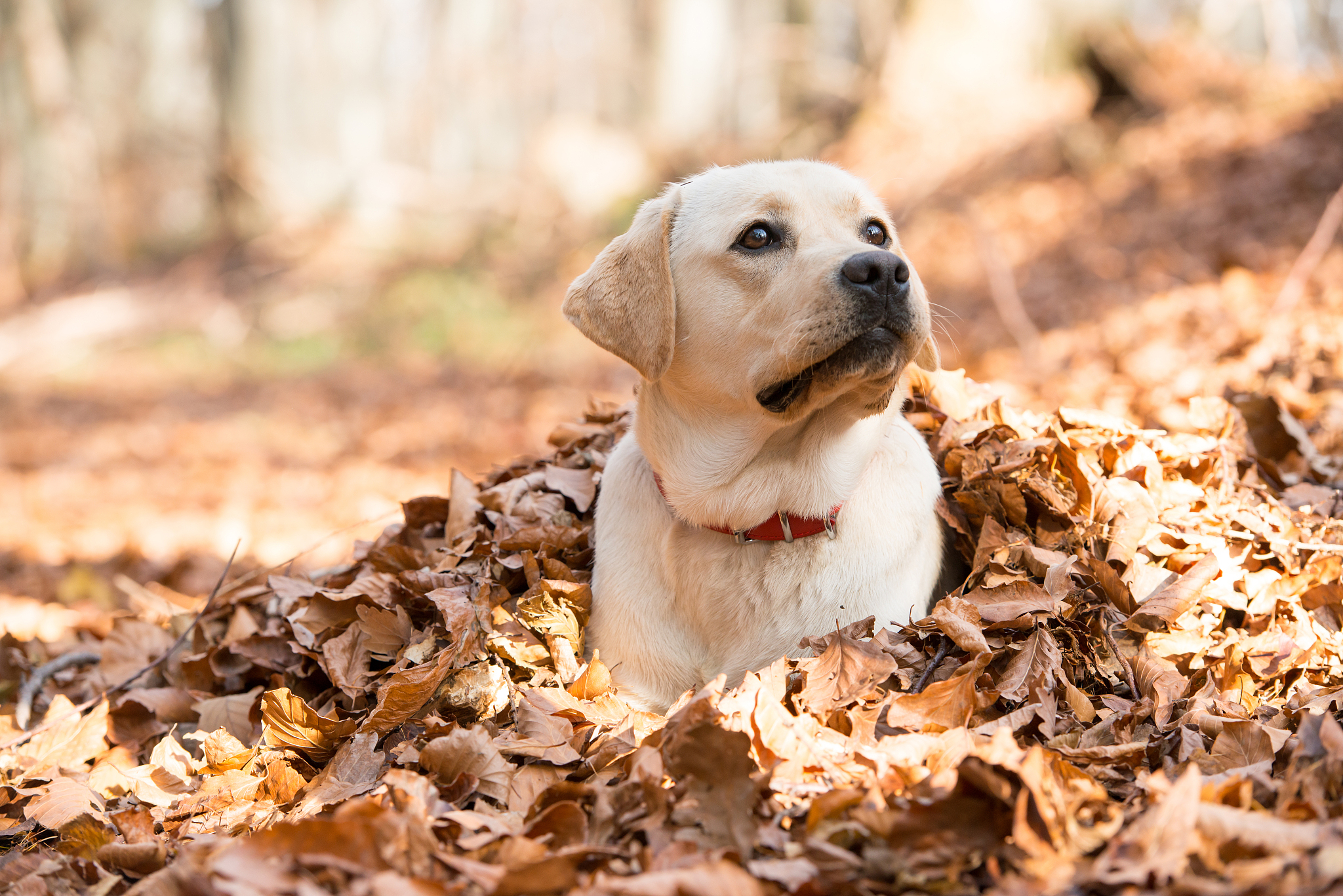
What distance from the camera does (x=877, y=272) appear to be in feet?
9.31

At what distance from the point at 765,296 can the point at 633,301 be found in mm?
440

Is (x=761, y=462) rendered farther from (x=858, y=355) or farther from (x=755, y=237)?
(x=755, y=237)

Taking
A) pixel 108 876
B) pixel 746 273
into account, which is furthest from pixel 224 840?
pixel 746 273

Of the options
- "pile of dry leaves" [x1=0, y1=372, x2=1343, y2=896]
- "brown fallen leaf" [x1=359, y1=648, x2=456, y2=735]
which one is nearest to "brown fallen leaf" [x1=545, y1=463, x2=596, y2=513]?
"pile of dry leaves" [x1=0, y1=372, x2=1343, y2=896]

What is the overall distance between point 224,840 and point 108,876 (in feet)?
0.94

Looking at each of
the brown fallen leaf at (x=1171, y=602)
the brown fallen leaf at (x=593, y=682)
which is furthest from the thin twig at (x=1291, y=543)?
the brown fallen leaf at (x=593, y=682)

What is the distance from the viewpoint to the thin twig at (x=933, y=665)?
8.97 ft

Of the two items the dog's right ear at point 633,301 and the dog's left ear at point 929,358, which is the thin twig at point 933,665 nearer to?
the dog's left ear at point 929,358

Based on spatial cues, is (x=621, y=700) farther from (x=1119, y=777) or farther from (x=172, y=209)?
(x=172, y=209)

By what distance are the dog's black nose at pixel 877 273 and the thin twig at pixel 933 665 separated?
1.04m

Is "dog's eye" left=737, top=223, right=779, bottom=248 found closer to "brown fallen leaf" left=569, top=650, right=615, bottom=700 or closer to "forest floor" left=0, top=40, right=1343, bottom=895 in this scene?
"forest floor" left=0, top=40, right=1343, bottom=895

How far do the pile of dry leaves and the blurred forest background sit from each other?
1.06 meters

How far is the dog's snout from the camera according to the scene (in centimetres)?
283

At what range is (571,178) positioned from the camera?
1767 centimetres
